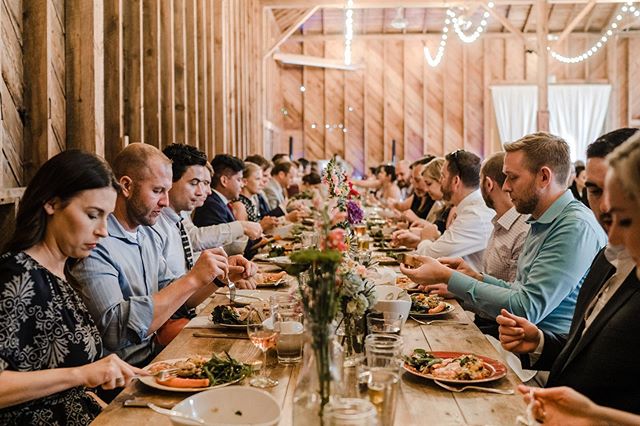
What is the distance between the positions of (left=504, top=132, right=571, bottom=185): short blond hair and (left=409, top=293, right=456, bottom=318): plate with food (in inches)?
26.7

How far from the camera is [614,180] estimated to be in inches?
57.4

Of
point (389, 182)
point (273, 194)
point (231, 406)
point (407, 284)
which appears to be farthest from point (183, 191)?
point (389, 182)

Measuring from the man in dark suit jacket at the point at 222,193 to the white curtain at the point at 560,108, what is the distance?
12004 millimetres

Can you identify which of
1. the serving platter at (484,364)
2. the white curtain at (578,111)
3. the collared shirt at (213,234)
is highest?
the white curtain at (578,111)

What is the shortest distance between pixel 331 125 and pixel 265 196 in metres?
8.48

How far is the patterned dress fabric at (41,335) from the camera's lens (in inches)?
75.8

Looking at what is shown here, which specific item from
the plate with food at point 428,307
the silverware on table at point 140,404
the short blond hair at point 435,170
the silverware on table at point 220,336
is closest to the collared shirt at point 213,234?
the short blond hair at point 435,170

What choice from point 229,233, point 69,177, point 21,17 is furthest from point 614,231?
point 229,233

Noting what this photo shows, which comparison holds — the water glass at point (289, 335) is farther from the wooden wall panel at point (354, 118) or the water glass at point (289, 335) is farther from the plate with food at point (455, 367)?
the wooden wall panel at point (354, 118)

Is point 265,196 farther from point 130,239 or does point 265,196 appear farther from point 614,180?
point 614,180

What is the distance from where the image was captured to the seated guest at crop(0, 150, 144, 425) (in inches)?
74.4

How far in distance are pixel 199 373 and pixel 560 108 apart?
54.1ft

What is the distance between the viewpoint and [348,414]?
136 cm

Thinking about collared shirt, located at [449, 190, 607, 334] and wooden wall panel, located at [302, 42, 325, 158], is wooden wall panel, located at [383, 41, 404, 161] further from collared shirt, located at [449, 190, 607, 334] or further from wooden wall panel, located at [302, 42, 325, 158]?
collared shirt, located at [449, 190, 607, 334]
